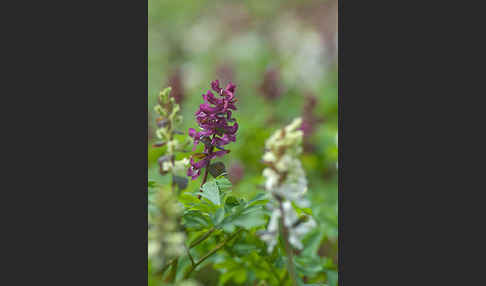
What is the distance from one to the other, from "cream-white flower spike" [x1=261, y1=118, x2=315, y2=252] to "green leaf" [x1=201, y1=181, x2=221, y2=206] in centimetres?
20

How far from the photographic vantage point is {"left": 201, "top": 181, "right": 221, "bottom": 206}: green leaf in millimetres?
1604

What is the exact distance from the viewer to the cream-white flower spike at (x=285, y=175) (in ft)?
4.72

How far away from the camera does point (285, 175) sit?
1.48 meters

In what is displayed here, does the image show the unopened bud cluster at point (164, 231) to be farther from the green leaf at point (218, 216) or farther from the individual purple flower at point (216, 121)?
the individual purple flower at point (216, 121)

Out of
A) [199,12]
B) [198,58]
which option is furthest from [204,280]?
[199,12]

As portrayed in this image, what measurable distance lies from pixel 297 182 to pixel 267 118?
3.09m

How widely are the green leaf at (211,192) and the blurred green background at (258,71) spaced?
3.01ft

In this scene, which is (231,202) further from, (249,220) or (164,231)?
(164,231)

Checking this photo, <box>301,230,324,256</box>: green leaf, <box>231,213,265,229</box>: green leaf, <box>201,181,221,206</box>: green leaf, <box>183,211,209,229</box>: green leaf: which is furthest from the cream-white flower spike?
<box>301,230,324,256</box>: green leaf

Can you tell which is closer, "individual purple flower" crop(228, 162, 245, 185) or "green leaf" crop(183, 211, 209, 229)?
"green leaf" crop(183, 211, 209, 229)

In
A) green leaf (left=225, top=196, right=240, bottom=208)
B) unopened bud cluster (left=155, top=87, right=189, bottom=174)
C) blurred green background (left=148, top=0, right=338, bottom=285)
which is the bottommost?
green leaf (left=225, top=196, right=240, bottom=208)

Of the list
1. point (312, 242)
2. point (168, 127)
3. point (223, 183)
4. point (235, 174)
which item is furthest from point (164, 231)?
point (235, 174)

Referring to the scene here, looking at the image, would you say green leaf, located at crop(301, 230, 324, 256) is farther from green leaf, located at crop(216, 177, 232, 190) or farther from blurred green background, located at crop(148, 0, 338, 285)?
green leaf, located at crop(216, 177, 232, 190)

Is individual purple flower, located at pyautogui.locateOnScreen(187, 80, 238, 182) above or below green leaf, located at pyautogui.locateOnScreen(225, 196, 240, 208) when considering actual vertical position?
above
